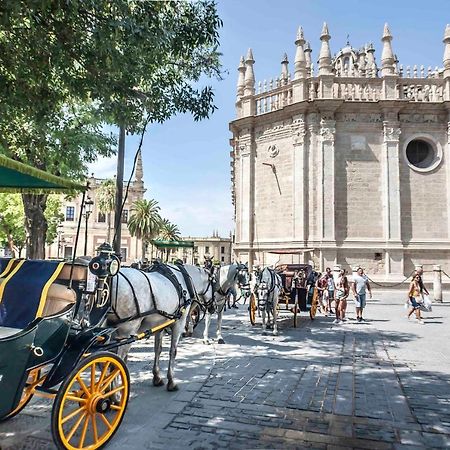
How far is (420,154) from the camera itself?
80.2ft

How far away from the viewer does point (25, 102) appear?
22.8ft

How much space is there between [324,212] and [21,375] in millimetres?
21360

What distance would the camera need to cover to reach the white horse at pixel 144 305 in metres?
4.48

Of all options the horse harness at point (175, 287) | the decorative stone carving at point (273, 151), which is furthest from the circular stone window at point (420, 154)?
the horse harness at point (175, 287)

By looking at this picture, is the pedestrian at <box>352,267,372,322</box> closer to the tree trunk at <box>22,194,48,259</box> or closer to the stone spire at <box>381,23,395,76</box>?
the tree trunk at <box>22,194,48,259</box>

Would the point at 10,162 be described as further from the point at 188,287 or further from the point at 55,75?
the point at 55,75

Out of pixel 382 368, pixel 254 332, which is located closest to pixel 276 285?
pixel 254 332

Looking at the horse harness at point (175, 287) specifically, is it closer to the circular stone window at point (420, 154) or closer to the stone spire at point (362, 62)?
the circular stone window at point (420, 154)

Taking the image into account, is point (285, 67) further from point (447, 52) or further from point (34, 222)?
point (34, 222)

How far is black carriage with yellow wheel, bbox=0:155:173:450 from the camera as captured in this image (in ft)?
10.3

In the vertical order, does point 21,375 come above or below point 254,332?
above

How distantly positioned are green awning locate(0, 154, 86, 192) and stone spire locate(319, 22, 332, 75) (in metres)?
22.4

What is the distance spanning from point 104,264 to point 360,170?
72.6ft

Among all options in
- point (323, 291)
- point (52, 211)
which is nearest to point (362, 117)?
point (323, 291)
